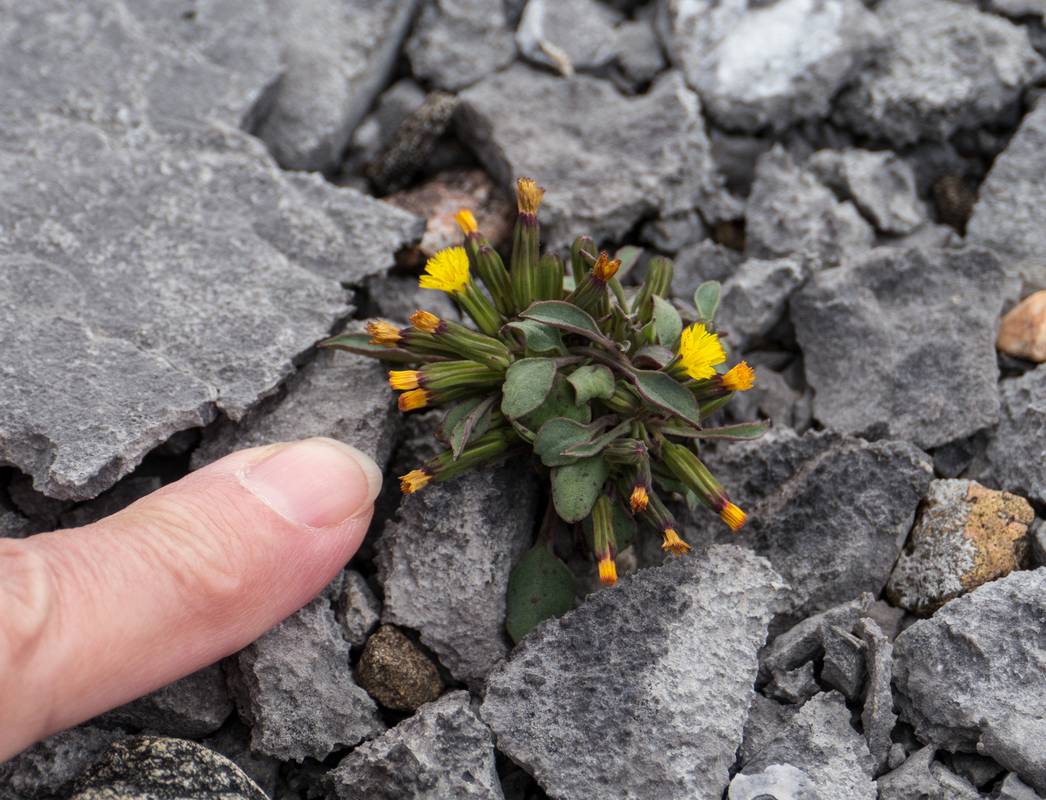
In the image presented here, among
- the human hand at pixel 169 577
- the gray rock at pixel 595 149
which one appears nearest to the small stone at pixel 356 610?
the human hand at pixel 169 577

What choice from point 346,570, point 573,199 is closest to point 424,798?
Result: point 346,570

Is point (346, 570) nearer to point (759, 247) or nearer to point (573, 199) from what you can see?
point (573, 199)

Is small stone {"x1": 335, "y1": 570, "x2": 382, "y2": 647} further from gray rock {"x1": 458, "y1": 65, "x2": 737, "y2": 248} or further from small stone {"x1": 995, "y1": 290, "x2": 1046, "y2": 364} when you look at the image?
small stone {"x1": 995, "y1": 290, "x2": 1046, "y2": 364}

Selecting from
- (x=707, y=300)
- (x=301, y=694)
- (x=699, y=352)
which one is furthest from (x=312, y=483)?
(x=707, y=300)

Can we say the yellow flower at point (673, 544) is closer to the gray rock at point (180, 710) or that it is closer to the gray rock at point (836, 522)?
the gray rock at point (836, 522)

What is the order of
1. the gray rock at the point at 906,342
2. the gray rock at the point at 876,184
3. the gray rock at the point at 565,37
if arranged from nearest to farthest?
the gray rock at the point at 906,342, the gray rock at the point at 876,184, the gray rock at the point at 565,37

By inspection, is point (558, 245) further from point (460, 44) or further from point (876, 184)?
point (876, 184)
